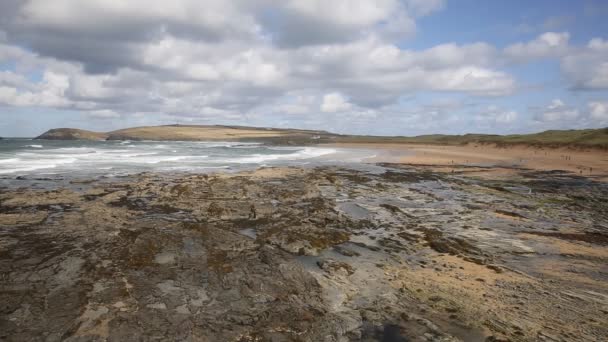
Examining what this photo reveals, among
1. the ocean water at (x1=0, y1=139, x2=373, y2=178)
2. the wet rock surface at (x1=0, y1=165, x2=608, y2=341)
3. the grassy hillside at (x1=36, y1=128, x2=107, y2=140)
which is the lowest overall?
the wet rock surface at (x1=0, y1=165, x2=608, y2=341)

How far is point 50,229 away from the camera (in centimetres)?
1205

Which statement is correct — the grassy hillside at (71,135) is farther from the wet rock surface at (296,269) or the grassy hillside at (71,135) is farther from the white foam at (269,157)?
the wet rock surface at (296,269)

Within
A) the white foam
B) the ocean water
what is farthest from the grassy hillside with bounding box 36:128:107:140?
the white foam

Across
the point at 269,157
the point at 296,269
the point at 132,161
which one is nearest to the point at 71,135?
the point at 132,161

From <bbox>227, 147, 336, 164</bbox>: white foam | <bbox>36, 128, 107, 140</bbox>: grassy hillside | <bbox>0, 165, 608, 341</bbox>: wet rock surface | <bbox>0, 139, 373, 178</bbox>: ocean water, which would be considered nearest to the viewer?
<bbox>0, 165, 608, 341</bbox>: wet rock surface

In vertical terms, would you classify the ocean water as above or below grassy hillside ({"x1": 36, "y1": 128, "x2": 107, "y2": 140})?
below

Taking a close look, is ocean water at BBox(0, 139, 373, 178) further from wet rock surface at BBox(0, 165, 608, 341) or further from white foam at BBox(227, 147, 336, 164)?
wet rock surface at BBox(0, 165, 608, 341)

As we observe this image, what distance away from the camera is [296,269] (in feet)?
30.6

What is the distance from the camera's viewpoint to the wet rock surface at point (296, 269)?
6.60m

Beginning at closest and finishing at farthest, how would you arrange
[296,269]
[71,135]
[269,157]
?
[296,269] < [269,157] < [71,135]

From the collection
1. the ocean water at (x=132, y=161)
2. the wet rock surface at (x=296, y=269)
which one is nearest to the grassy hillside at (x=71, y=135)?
the ocean water at (x=132, y=161)

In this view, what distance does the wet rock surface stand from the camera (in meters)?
6.60

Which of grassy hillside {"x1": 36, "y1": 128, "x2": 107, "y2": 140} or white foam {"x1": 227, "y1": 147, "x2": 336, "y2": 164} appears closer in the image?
white foam {"x1": 227, "y1": 147, "x2": 336, "y2": 164}

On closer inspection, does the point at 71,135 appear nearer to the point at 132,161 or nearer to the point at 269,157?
the point at 132,161
